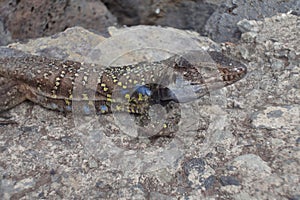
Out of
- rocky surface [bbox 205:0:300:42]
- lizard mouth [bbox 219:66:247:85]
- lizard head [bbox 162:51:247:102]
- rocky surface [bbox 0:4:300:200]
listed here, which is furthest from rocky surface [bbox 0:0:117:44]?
lizard mouth [bbox 219:66:247:85]

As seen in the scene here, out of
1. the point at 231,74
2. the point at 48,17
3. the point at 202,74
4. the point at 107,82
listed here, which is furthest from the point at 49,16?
the point at 231,74

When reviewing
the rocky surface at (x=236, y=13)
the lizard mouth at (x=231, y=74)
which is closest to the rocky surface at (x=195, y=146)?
the rocky surface at (x=236, y=13)

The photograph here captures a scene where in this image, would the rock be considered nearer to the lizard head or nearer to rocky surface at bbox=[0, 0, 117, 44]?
rocky surface at bbox=[0, 0, 117, 44]

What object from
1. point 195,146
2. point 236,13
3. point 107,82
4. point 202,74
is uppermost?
→ point 236,13

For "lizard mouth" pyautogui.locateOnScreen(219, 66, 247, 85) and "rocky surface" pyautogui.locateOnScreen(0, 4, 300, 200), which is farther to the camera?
A: "lizard mouth" pyautogui.locateOnScreen(219, 66, 247, 85)

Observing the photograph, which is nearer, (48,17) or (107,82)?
(107,82)

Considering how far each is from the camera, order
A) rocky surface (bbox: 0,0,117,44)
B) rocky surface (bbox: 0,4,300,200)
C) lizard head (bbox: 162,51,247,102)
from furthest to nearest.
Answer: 1. rocky surface (bbox: 0,0,117,44)
2. lizard head (bbox: 162,51,247,102)
3. rocky surface (bbox: 0,4,300,200)

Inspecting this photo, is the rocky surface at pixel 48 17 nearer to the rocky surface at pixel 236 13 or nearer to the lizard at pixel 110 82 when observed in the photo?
the lizard at pixel 110 82

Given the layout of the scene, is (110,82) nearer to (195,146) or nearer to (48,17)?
(195,146)

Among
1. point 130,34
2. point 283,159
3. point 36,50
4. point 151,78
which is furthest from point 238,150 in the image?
point 36,50
